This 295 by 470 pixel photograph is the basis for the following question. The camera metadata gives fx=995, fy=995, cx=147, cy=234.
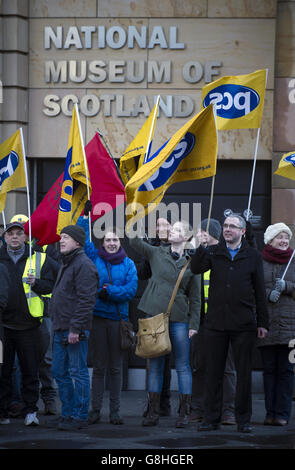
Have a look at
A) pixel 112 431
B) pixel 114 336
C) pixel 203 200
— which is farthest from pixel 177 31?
pixel 112 431

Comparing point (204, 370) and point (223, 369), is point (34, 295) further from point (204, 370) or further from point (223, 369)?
point (223, 369)

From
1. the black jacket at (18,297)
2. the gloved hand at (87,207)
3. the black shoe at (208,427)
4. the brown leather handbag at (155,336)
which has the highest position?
the gloved hand at (87,207)

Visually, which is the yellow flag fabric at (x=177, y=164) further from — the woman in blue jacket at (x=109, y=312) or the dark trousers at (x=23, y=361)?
the dark trousers at (x=23, y=361)

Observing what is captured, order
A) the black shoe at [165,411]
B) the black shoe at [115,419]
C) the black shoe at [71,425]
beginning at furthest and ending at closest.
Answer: the black shoe at [165,411] < the black shoe at [115,419] < the black shoe at [71,425]

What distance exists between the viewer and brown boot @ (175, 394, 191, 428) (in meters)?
9.09

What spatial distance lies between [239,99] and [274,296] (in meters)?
1.91

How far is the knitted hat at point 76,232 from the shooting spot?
356 inches

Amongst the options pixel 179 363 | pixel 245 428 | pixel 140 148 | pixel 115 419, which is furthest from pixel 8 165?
pixel 245 428

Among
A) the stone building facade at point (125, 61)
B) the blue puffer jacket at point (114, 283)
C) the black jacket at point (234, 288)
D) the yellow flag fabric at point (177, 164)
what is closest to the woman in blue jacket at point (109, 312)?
the blue puffer jacket at point (114, 283)

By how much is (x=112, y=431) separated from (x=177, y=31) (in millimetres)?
5711

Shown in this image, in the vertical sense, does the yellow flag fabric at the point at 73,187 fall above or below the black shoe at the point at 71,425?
above

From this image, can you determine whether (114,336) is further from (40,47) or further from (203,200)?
(40,47)

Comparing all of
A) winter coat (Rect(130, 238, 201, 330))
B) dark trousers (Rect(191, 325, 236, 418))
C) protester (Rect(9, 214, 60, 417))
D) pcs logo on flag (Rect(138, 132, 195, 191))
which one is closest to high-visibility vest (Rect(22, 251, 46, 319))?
protester (Rect(9, 214, 60, 417))

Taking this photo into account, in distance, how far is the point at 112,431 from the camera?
8.77 metres
